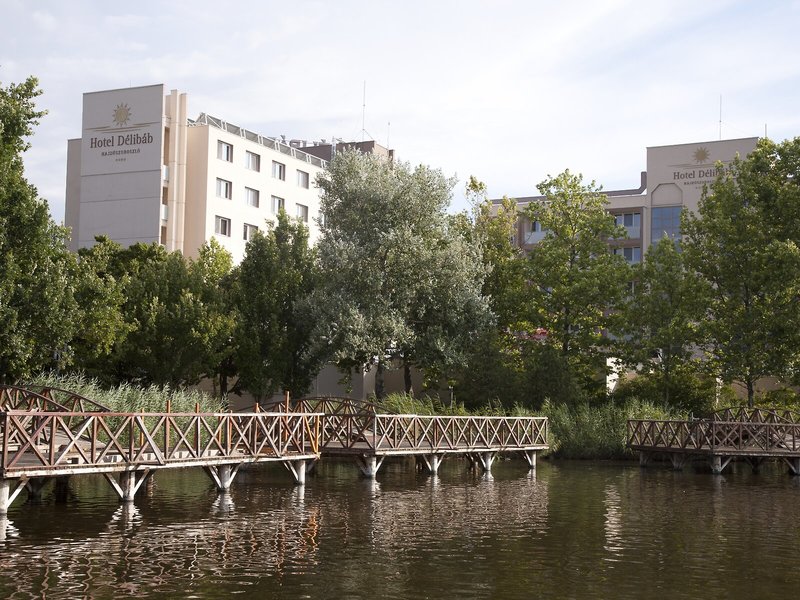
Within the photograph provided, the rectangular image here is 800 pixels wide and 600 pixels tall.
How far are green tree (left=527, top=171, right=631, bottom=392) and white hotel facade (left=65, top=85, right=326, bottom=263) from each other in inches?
876

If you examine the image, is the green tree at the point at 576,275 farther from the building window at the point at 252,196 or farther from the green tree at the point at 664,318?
the building window at the point at 252,196

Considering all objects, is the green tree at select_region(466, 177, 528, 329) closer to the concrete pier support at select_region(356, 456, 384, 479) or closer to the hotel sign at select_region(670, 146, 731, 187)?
the concrete pier support at select_region(356, 456, 384, 479)

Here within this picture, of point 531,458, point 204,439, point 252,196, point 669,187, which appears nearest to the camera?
point 204,439

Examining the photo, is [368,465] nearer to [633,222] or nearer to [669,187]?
[669,187]

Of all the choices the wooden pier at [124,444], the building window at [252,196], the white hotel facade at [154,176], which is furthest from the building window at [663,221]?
the wooden pier at [124,444]

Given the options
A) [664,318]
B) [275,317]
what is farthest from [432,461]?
[664,318]

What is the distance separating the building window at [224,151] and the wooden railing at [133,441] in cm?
3864

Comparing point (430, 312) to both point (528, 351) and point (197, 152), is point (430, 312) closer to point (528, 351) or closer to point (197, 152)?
point (528, 351)

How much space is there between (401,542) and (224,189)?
5118 cm

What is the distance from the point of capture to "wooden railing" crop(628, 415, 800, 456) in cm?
3472

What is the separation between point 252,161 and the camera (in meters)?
69.4

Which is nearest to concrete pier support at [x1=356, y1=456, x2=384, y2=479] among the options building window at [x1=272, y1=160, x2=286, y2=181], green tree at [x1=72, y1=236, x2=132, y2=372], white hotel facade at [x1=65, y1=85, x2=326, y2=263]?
green tree at [x1=72, y1=236, x2=132, y2=372]

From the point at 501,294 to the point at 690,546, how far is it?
114ft

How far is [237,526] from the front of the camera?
19156mm
